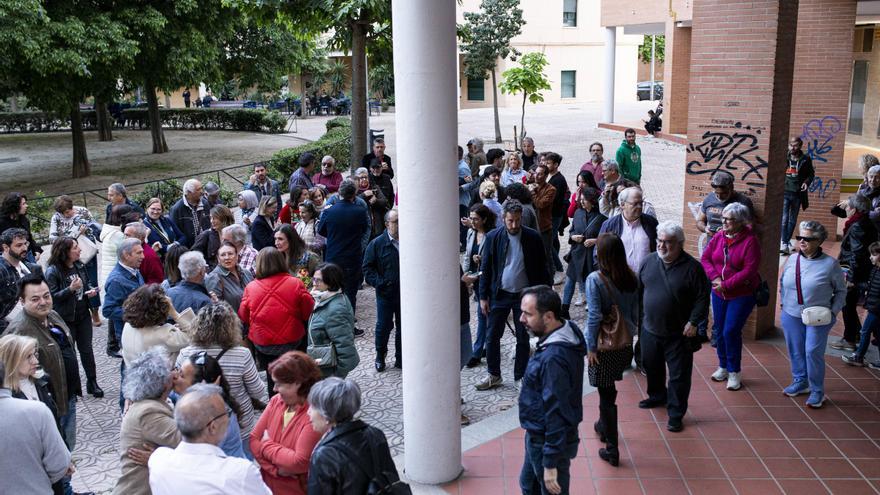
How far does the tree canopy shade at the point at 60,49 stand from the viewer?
15.8m

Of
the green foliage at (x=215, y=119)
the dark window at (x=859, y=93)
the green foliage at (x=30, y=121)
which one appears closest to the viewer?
the dark window at (x=859, y=93)

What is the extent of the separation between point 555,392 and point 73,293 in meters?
4.93

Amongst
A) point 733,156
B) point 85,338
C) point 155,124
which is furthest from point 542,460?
point 155,124

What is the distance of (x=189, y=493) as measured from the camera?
3.44 meters

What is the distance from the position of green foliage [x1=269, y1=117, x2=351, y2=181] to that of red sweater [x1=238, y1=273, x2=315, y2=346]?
1389 cm

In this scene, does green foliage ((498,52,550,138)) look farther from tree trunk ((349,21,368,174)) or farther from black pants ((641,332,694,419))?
black pants ((641,332,694,419))

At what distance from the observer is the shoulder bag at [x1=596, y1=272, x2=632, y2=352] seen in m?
5.80

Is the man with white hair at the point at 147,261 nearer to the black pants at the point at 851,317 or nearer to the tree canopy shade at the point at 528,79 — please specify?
the black pants at the point at 851,317

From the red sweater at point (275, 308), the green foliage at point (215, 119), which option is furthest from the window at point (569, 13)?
the red sweater at point (275, 308)

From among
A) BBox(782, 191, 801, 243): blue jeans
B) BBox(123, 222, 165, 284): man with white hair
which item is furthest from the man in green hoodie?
BBox(123, 222, 165, 284): man with white hair

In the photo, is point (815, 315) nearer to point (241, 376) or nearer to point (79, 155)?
point (241, 376)

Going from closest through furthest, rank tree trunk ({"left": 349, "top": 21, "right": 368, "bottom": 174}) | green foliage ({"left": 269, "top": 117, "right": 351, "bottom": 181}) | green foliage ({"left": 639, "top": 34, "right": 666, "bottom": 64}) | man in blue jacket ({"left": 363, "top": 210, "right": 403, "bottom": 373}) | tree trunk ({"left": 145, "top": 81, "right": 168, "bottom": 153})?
man in blue jacket ({"left": 363, "top": 210, "right": 403, "bottom": 373}) < tree trunk ({"left": 349, "top": 21, "right": 368, "bottom": 174}) < green foliage ({"left": 269, "top": 117, "right": 351, "bottom": 181}) < tree trunk ({"left": 145, "top": 81, "right": 168, "bottom": 153}) < green foliage ({"left": 639, "top": 34, "right": 666, "bottom": 64})

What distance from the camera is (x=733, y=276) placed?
7117mm

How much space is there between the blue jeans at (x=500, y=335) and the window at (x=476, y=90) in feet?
143
